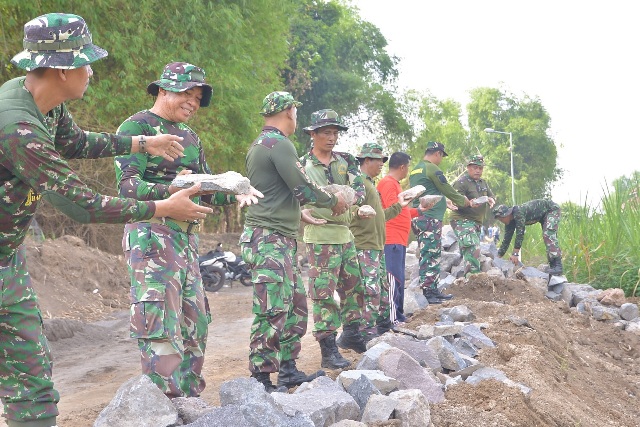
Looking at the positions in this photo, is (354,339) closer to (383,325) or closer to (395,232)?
(383,325)

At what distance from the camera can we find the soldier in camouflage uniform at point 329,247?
6219 millimetres

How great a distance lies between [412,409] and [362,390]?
0.40 m

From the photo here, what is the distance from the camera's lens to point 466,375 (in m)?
5.70

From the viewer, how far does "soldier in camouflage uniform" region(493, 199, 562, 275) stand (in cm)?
1227

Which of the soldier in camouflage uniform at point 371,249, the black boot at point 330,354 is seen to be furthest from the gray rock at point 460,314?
the black boot at point 330,354

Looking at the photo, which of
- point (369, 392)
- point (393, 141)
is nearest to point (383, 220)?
point (369, 392)

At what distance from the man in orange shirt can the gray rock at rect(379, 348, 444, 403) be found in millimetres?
2892

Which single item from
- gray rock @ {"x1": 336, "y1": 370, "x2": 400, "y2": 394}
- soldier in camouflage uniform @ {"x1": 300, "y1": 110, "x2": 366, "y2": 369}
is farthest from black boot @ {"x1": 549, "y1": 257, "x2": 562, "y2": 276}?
gray rock @ {"x1": 336, "y1": 370, "x2": 400, "y2": 394}

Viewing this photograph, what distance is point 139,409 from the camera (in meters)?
3.56

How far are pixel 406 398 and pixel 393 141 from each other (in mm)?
34121

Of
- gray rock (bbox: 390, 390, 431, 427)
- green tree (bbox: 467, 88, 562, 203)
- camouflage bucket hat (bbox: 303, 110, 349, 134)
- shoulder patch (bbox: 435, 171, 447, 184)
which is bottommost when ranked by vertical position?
gray rock (bbox: 390, 390, 431, 427)

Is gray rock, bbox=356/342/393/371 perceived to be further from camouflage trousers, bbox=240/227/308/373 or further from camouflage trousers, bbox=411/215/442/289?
camouflage trousers, bbox=411/215/442/289

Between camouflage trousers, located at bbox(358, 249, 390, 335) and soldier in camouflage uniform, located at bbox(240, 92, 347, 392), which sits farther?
camouflage trousers, located at bbox(358, 249, 390, 335)

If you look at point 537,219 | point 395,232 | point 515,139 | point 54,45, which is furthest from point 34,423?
point 515,139
